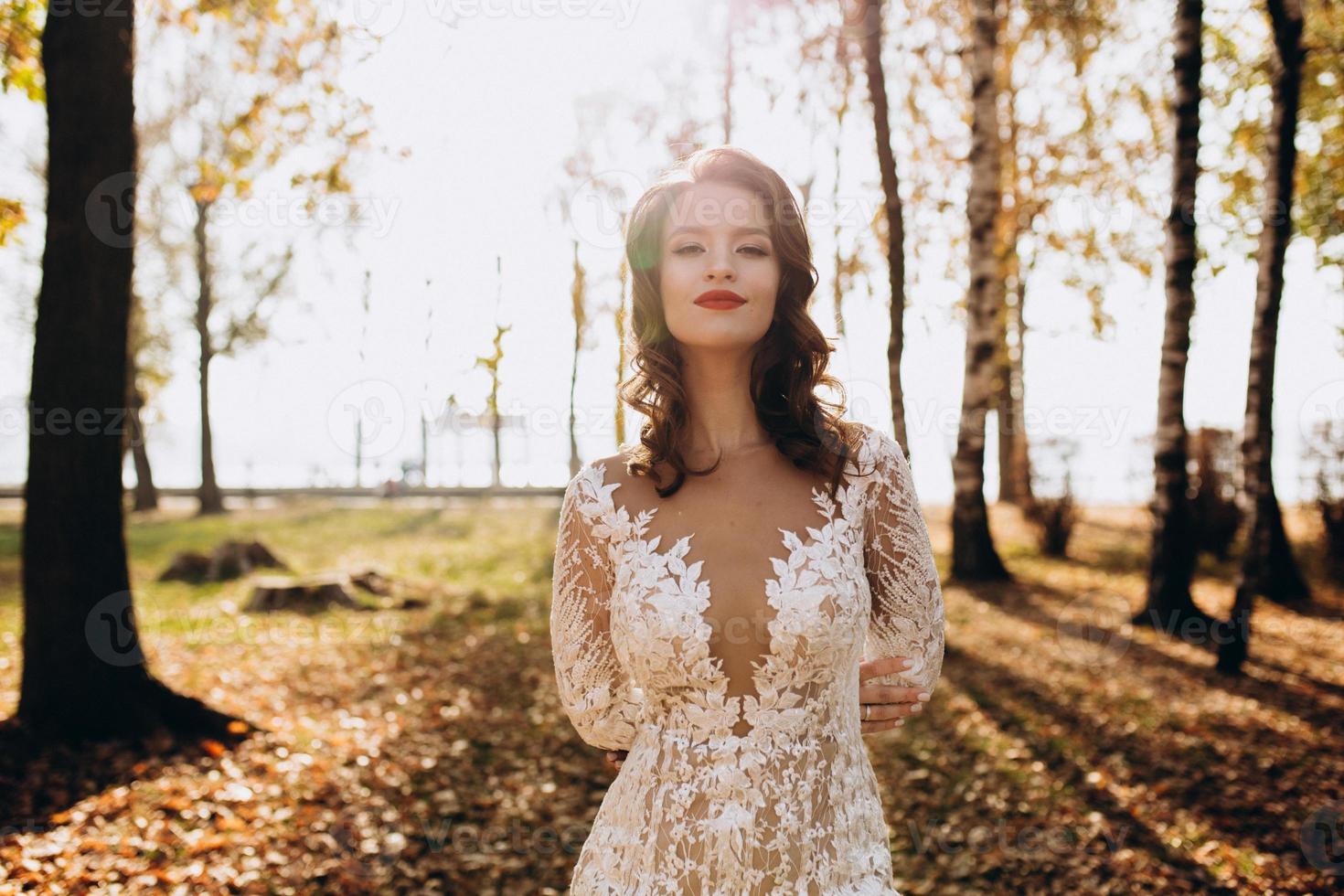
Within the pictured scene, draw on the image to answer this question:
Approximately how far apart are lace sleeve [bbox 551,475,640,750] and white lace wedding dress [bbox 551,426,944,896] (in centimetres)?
6

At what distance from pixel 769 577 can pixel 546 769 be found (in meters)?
4.70

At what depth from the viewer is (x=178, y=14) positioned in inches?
272

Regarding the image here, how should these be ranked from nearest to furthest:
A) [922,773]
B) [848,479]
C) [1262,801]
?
[848,479] < [1262,801] < [922,773]

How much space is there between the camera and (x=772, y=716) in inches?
79.6

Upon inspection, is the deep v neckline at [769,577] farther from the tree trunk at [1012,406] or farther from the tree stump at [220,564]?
the tree trunk at [1012,406]

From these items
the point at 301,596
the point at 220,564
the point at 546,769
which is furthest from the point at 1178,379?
the point at 220,564

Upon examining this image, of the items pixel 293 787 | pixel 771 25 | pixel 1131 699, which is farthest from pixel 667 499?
pixel 771 25

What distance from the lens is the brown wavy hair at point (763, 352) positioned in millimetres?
2211

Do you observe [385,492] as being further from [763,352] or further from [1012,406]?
[763,352]

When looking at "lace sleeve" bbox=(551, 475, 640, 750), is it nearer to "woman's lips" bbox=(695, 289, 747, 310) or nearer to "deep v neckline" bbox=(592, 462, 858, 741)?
"deep v neckline" bbox=(592, 462, 858, 741)

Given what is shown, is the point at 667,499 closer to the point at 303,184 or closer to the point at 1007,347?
the point at 303,184

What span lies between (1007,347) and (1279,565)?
9.31 metres

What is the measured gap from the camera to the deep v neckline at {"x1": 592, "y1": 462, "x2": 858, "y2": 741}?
201 cm

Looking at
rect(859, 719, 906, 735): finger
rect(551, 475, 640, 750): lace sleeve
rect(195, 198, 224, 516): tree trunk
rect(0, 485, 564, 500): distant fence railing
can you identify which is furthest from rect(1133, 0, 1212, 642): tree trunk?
rect(195, 198, 224, 516): tree trunk
